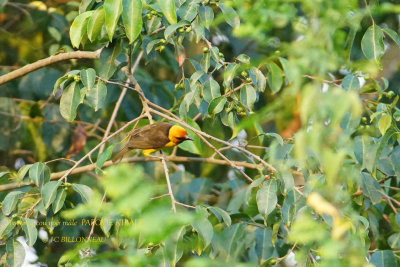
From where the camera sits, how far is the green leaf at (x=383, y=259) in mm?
2648

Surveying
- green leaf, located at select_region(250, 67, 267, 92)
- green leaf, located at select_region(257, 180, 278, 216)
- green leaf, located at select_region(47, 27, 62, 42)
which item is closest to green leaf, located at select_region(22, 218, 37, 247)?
green leaf, located at select_region(257, 180, 278, 216)

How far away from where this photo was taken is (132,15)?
263 cm

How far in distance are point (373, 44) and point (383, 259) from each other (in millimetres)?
968

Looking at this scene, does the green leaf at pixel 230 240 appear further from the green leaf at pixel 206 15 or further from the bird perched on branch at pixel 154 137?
the green leaf at pixel 206 15

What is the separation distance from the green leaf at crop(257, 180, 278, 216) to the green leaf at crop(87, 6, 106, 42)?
0.96m

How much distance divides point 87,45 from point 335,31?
203cm

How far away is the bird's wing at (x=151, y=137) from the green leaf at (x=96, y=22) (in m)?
0.78

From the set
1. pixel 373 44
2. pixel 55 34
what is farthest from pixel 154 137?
pixel 55 34

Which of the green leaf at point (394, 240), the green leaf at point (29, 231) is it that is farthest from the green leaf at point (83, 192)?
the green leaf at point (394, 240)

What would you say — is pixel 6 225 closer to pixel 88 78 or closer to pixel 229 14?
pixel 88 78

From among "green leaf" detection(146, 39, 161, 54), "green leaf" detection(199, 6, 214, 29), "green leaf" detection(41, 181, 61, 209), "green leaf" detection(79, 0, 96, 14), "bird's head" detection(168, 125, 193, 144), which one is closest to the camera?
"green leaf" detection(41, 181, 61, 209)

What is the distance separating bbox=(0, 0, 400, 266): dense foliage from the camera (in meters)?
1.18

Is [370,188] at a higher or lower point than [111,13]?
lower

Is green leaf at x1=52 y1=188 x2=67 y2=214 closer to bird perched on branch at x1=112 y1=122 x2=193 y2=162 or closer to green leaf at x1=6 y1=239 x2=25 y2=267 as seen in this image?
green leaf at x1=6 y1=239 x2=25 y2=267
